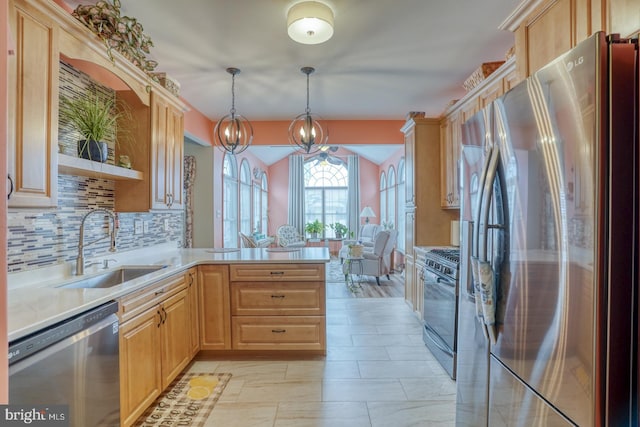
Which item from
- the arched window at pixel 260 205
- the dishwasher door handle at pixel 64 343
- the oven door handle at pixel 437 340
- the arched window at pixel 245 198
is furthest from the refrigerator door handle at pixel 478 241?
the arched window at pixel 260 205

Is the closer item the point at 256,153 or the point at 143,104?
the point at 143,104

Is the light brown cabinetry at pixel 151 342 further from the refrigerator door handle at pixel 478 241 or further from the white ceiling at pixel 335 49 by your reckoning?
the white ceiling at pixel 335 49

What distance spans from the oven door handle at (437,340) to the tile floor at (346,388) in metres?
0.15

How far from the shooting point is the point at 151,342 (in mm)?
2049

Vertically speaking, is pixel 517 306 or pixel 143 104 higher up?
pixel 143 104

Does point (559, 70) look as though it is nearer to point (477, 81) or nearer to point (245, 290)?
point (477, 81)

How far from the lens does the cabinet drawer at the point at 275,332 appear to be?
2846 mm

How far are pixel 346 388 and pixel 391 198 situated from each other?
22.4ft

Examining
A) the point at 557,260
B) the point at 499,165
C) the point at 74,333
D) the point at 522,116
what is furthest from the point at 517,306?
the point at 74,333

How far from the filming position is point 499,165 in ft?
4.25

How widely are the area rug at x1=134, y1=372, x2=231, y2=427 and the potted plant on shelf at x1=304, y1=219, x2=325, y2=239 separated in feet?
24.4

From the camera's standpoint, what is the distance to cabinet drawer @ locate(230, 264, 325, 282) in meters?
2.84

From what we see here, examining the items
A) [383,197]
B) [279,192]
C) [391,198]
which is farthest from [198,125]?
[383,197]

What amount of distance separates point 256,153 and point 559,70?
26.9ft
